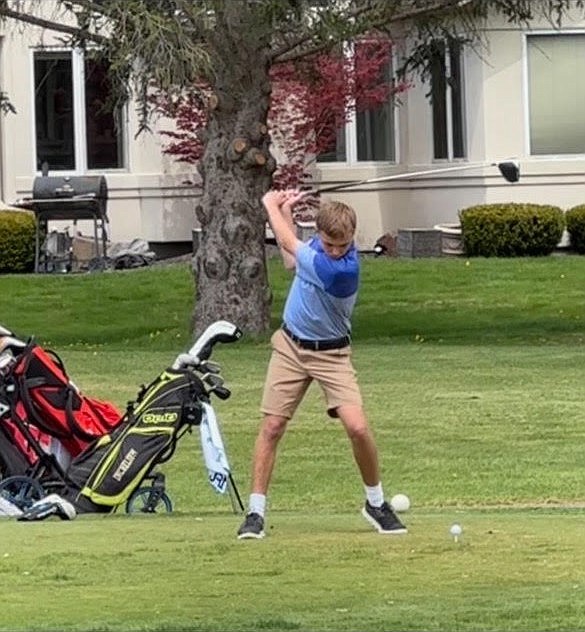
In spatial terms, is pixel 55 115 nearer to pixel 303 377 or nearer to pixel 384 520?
pixel 303 377

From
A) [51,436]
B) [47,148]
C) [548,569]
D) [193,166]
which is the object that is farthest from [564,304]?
[548,569]

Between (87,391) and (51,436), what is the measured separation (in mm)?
6638

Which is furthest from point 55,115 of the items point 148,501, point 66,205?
point 148,501

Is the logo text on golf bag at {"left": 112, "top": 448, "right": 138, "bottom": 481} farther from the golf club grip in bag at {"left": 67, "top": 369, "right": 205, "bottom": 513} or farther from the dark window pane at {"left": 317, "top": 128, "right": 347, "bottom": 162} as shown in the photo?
the dark window pane at {"left": 317, "top": 128, "right": 347, "bottom": 162}

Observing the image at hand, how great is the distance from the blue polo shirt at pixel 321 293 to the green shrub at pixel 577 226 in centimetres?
2109

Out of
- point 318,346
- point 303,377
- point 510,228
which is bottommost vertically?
point 303,377

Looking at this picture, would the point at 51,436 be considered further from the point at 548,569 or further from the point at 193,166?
the point at 193,166

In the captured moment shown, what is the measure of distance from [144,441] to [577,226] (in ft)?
66.7

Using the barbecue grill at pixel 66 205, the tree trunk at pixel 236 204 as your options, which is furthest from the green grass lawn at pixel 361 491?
the barbecue grill at pixel 66 205

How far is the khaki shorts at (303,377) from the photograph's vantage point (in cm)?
886

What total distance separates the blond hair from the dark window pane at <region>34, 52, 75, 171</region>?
23119 mm

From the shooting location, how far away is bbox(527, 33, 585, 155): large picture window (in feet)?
102

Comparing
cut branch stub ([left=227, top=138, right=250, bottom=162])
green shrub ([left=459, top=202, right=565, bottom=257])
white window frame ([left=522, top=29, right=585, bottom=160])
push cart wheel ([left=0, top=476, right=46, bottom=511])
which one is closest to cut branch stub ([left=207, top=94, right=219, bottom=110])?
cut branch stub ([left=227, top=138, right=250, bottom=162])

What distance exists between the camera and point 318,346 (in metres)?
8.85
